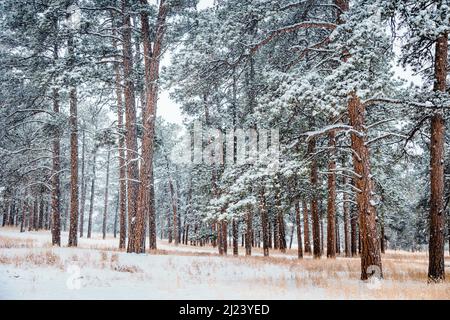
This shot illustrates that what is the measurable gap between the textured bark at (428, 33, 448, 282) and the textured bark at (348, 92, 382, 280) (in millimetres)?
1688

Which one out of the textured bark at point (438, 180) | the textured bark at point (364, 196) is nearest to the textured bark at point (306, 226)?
the textured bark at point (438, 180)

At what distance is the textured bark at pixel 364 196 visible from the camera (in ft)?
29.0

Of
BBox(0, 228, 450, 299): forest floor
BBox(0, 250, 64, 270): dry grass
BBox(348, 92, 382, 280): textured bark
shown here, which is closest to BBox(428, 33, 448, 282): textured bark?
BBox(0, 228, 450, 299): forest floor

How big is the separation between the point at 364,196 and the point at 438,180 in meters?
2.28

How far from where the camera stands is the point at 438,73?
9.65m

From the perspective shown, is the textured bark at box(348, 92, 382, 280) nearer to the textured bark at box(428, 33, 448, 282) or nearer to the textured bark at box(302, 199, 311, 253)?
→ the textured bark at box(428, 33, 448, 282)

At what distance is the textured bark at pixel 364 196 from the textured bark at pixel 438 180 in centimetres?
169

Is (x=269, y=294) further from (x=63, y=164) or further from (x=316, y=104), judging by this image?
(x=63, y=164)

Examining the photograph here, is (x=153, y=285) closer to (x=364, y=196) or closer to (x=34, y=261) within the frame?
(x=34, y=261)

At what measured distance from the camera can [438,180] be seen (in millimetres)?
9523

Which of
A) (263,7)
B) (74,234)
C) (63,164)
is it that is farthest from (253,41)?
(63,164)

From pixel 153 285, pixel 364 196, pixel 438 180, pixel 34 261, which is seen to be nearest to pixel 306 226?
pixel 438 180
